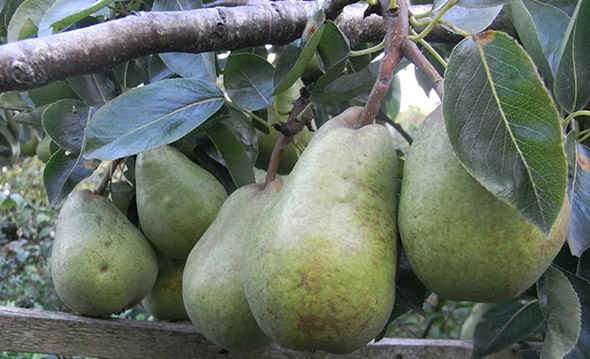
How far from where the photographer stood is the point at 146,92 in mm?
883

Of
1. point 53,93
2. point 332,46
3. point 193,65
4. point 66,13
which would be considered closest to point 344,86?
point 332,46

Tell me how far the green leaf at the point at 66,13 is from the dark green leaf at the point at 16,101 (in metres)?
0.43

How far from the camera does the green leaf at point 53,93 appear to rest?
1153 millimetres

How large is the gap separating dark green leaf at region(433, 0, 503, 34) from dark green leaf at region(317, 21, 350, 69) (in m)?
0.14

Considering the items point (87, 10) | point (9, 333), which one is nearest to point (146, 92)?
point (87, 10)

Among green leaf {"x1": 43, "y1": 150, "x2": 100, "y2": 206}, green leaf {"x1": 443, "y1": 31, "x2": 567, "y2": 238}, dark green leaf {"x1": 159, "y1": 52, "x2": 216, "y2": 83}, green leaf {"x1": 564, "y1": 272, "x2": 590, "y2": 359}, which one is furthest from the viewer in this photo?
green leaf {"x1": 43, "y1": 150, "x2": 100, "y2": 206}

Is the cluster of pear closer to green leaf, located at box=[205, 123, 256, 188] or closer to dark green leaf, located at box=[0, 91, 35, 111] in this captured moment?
green leaf, located at box=[205, 123, 256, 188]

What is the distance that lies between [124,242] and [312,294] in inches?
24.2

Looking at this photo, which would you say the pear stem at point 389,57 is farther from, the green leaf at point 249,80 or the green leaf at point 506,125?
the green leaf at point 249,80

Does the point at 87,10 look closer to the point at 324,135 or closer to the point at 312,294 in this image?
the point at 324,135

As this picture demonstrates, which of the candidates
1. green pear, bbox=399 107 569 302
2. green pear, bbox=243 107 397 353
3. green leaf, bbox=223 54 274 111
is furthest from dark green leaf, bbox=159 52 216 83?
green pear, bbox=399 107 569 302

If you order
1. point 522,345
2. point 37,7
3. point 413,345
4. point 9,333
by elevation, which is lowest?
point 522,345

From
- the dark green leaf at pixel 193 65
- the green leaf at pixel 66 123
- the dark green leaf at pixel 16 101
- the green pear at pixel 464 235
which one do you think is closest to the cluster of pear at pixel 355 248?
the green pear at pixel 464 235

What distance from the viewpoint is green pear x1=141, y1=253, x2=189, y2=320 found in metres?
1.19
